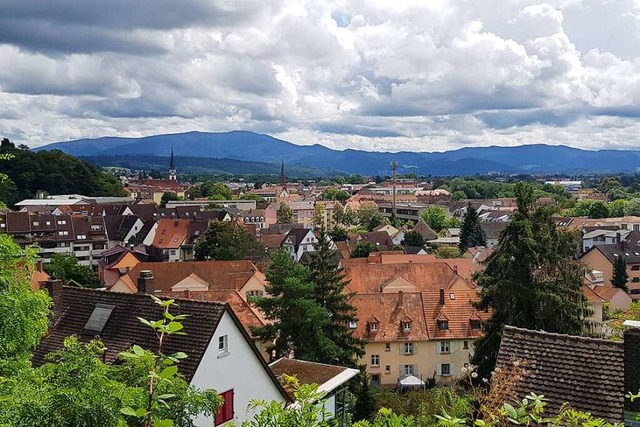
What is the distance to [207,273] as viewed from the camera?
5109cm

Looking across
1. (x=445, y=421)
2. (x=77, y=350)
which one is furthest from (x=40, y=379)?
(x=445, y=421)

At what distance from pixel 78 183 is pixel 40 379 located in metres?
143

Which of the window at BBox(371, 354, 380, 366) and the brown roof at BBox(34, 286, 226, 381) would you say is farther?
the window at BBox(371, 354, 380, 366)

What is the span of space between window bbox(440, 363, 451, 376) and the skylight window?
80.9 feet

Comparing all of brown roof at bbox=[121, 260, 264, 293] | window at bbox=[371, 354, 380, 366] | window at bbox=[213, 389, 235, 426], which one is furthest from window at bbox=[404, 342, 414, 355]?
window at bbox=[213, 389, 235, 426]

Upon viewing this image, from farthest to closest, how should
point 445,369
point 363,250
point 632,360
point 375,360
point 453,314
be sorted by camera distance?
point 363,250, point 453,314, point 445,369, point 375,360, point 632,360

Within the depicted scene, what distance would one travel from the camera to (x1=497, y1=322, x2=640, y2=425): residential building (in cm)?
1135

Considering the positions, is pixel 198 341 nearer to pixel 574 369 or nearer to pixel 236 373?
pixel 236 373

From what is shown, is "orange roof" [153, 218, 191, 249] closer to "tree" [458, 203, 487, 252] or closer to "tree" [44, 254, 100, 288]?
"tree" [44, 254, 100, 288]

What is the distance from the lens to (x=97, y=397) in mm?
6293

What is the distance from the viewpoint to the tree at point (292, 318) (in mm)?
28953

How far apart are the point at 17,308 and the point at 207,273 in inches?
1564

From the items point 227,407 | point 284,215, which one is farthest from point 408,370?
point 284,215

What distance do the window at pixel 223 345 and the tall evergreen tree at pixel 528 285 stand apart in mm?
11989
